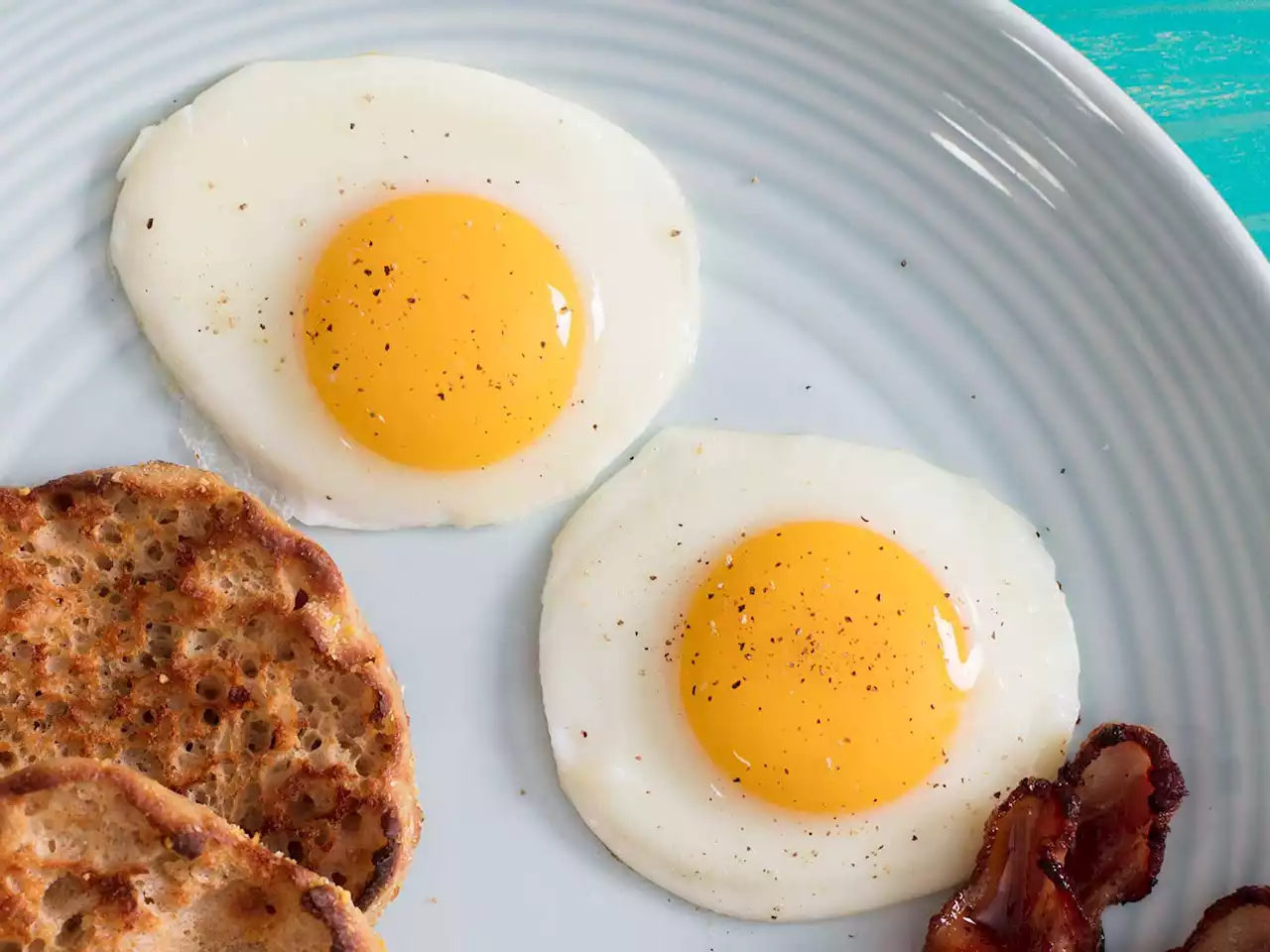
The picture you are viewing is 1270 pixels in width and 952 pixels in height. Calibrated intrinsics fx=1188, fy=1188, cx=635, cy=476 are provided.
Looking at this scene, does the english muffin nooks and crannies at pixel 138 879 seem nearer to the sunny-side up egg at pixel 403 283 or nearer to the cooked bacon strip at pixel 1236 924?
the sunny-side up egg at pixel 403 283

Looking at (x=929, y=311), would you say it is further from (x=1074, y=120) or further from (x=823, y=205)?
(x=1074, y=120)

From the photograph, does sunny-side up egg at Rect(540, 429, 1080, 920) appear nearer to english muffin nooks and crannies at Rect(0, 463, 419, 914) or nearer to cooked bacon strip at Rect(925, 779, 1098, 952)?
cooked bacon strip at Rect(925, 779, 1098, 952)

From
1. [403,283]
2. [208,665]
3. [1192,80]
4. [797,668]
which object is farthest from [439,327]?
[1192,80]

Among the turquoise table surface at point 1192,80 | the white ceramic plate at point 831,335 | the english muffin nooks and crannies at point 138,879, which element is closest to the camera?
the english muffin nooks and crannies at point 138,879

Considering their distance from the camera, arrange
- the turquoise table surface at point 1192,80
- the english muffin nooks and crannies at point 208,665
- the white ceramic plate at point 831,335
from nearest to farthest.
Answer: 1. the english muffin nooks and crannies at point 208,665
2. the white ceramic plate at point 831,335
3. the turquoise table surface at point 1192,80

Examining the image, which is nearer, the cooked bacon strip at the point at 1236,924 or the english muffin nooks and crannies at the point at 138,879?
the english muffin nooks and crannies at the point at 138,879

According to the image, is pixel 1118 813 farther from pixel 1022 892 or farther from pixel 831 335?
pixel 831 335

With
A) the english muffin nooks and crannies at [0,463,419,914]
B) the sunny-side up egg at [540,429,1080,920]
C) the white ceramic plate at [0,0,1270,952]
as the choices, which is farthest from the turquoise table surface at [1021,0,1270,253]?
the english muffin nooks and crannies at [0,463,419,914]

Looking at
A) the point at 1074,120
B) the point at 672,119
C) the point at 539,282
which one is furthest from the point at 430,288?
the point at 1074,120

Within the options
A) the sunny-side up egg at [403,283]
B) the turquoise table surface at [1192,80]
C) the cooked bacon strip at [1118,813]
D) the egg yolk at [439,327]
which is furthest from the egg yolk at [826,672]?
the turquoise table surface at [1192,80]
